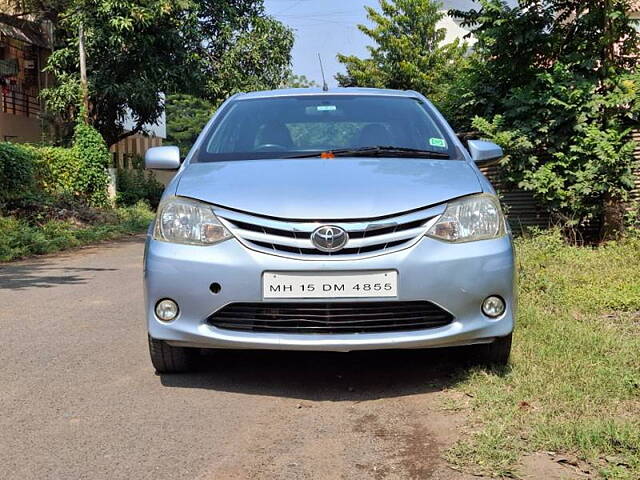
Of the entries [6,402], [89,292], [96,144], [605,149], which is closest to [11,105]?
[96,144]

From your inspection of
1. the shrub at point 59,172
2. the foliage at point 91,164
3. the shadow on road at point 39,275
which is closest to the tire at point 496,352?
the shadow on road at point 39,275

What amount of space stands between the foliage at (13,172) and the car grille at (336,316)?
1199cm

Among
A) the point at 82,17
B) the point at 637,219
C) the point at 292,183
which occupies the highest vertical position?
the point at 82,17

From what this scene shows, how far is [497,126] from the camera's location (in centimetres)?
882

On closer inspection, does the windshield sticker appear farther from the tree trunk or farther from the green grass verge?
the green grass verge

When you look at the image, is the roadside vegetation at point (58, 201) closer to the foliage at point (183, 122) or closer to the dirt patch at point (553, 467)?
the dirt patch at point (553, 467)

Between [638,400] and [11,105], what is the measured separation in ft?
79.9

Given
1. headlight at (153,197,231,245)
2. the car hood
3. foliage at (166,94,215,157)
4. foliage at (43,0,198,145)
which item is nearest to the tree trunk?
the car hood

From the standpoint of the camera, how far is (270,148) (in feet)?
14.6

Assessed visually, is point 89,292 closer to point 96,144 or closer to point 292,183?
point 292,183

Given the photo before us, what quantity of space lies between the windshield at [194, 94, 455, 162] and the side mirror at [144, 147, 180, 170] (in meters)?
0.19

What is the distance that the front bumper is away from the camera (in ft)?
11.3

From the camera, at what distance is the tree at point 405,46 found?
32312 mm

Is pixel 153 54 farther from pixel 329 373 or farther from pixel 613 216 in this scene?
pixel 329 373
